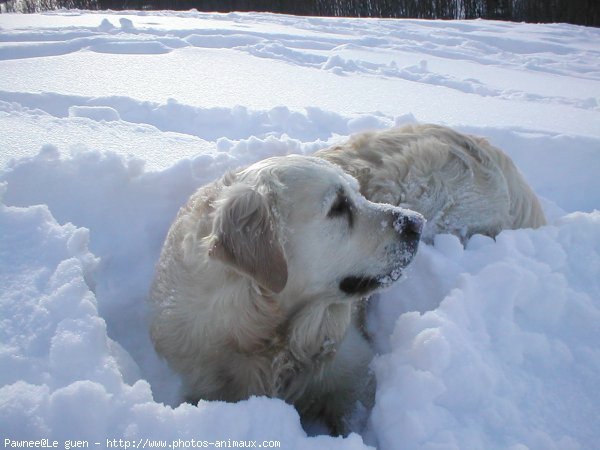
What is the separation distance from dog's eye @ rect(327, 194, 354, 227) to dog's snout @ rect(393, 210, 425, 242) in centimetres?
23

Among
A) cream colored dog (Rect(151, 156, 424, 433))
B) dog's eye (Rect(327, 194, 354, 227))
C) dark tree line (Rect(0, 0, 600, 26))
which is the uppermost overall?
dark tree line (Rect(0, 0, 600, 26))

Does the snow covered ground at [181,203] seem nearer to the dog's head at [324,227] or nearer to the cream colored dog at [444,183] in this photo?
the dog's head at [324,227]

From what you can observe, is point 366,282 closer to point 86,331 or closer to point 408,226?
point 408,226

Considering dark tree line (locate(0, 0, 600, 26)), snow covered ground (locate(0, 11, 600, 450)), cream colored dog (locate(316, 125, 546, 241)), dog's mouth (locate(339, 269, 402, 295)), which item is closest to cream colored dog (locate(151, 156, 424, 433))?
dog's mouth (locate(339, 269, 402, 295))

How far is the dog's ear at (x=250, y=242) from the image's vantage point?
2.09 metres

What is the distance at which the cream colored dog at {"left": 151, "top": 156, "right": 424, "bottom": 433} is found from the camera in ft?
7.61

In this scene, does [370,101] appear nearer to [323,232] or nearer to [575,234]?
[575,234]

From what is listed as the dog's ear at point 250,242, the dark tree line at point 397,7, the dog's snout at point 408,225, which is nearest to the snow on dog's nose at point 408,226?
the dog's snout at point 408,225

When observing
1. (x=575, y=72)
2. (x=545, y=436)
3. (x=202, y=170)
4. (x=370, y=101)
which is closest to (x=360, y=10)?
(x=575, y=72)

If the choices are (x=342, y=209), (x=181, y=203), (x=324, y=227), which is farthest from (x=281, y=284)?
(x=181, y=203)

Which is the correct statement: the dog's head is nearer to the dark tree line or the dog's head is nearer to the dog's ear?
the dog's ear

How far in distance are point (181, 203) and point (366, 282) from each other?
1556 millimetres

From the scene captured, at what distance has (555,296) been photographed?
2311 mm

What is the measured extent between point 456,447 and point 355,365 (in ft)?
3.12
